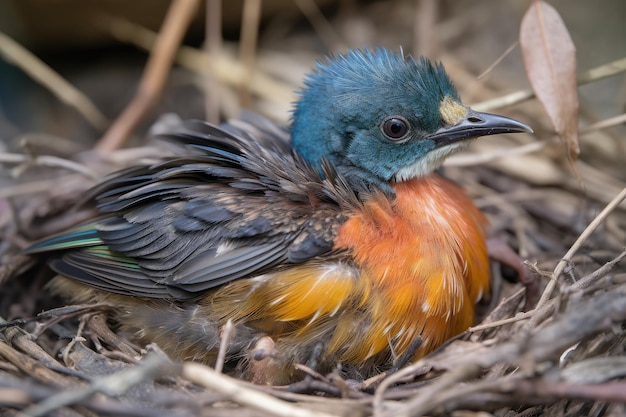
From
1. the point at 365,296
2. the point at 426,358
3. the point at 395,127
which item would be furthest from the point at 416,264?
the point at 395,127

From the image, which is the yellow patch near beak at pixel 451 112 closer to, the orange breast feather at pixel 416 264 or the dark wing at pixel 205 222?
the orange breast feather at pixel 416 264

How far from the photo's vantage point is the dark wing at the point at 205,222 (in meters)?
2.62

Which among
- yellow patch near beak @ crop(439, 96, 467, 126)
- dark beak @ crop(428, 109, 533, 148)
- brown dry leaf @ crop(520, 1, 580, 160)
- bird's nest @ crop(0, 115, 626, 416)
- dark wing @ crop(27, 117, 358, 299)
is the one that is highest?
brown dry leaf @ crop(520, 1, 580, 160)

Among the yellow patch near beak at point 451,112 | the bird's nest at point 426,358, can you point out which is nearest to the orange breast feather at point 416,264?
the bird's nest at point 426,358

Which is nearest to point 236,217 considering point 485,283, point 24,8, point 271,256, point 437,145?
point 271,256

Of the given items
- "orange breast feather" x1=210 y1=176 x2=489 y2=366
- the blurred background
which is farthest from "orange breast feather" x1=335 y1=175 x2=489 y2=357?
Result: the blurred background

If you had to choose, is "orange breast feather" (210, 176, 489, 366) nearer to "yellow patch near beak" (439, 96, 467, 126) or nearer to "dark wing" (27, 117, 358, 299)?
"dark wing" (27, 117, 358, 299)

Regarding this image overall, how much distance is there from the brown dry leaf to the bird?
348 millimetres

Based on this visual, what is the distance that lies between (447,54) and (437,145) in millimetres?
2088

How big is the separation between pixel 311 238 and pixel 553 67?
1.39 m

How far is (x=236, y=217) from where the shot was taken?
268 cm

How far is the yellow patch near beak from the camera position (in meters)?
2.89

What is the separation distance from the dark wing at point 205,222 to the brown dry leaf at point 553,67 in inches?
40.0

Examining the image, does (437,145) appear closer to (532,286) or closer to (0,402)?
(532,286)
